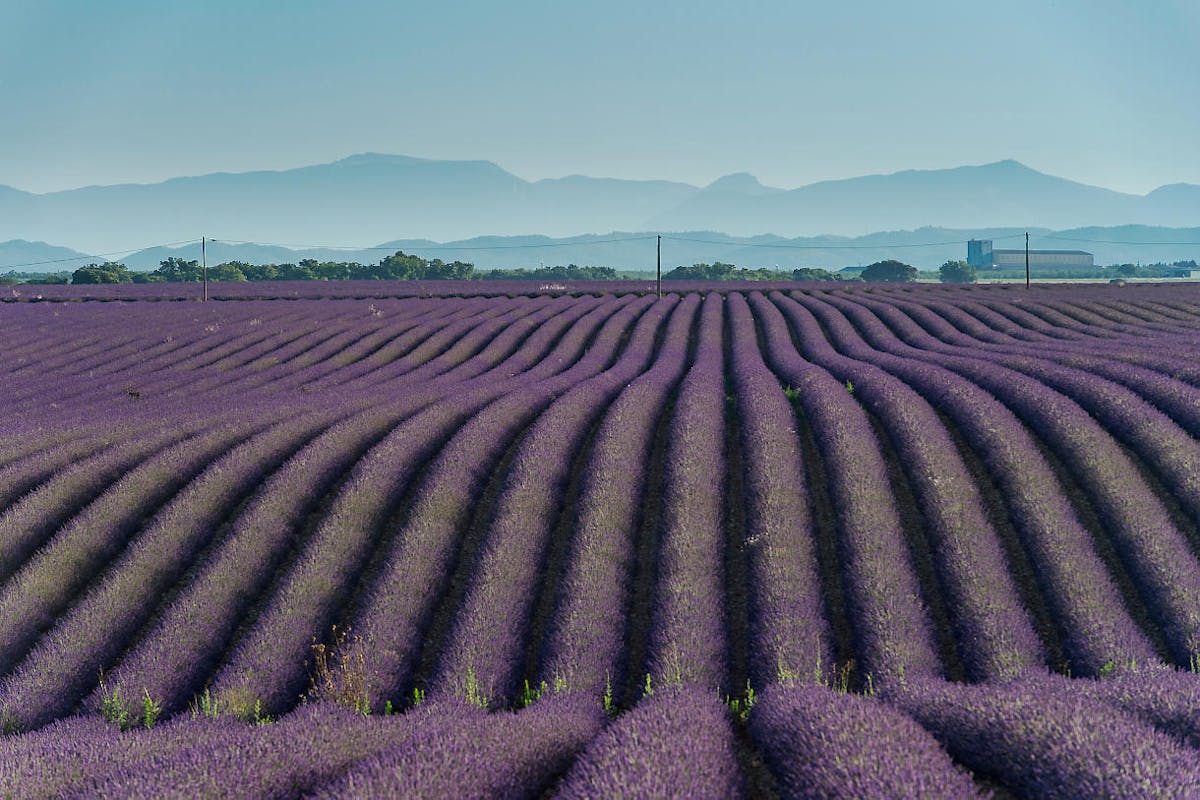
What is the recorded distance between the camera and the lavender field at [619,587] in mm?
3725

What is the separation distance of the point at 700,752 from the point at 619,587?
362cm

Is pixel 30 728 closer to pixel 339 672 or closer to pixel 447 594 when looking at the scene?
pixel 339 672

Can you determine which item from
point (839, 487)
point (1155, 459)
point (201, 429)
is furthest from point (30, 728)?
point (1155, 459)

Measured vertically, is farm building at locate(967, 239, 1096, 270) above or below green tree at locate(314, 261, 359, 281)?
above

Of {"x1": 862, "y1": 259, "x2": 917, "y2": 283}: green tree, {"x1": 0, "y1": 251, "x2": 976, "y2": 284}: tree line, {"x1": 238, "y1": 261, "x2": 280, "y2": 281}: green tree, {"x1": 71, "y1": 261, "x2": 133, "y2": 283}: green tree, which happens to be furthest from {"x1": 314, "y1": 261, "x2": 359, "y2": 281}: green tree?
{"x1": 862, "y1": 259, "x2": 917, "y2": 283}: green tree

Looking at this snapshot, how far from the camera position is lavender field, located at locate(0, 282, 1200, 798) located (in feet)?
12.2

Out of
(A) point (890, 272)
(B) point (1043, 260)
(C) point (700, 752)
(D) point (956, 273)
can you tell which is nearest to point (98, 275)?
(C) point (700, 752)

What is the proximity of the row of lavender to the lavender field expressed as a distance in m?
0.02

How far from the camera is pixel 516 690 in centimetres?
612

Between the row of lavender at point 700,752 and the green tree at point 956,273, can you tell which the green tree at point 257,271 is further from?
the row of lavender at point 700,752

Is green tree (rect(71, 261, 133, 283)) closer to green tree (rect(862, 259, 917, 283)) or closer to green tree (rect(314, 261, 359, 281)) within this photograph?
green tree (rect(314, 261, 359, 281))

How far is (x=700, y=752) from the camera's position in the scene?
12.4 ft

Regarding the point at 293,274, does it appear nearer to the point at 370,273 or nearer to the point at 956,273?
the point at 370,273

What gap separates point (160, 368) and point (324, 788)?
19.4 meters
